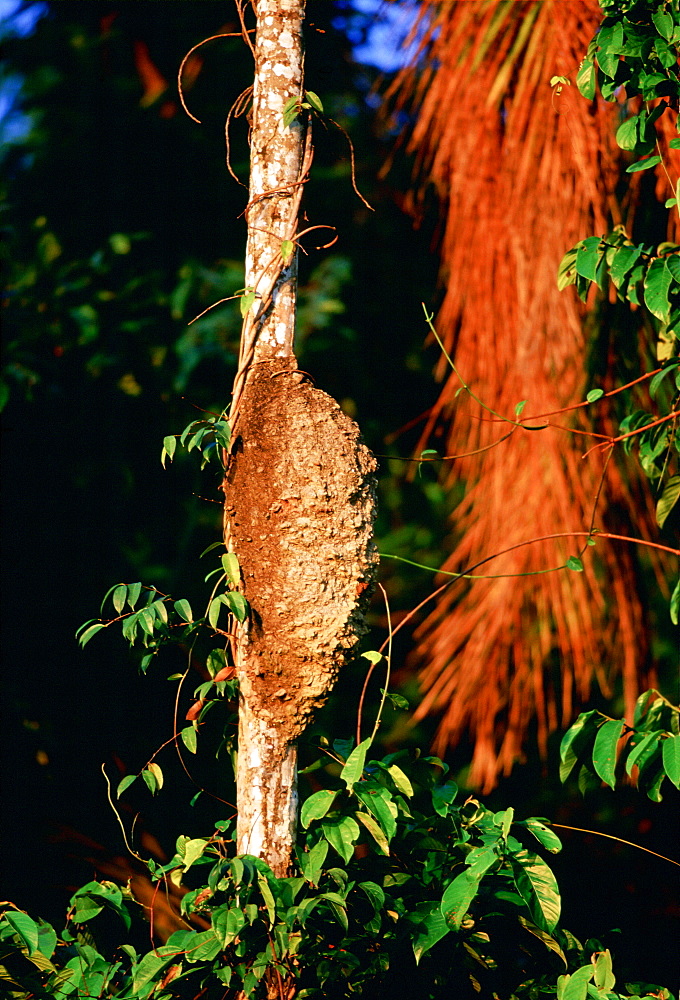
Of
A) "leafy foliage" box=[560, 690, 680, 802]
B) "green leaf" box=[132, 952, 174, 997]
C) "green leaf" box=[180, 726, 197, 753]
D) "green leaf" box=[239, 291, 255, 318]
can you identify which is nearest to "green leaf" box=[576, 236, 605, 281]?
"green leaf" box=[239, 291, 255, 318]

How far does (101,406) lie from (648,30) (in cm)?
149

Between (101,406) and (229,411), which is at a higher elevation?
(101,406)

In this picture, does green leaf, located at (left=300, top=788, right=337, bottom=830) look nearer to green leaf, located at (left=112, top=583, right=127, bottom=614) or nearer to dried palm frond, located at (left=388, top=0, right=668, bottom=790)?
green leaf, located at (left=112, top=583, right=127, bottom=614)

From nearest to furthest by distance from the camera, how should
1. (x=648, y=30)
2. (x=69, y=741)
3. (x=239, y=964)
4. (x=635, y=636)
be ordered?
(x=239, y=964), (x=648, y=30), (x=635, y=636), (x=69, y=741)

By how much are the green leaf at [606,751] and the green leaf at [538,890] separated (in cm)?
13

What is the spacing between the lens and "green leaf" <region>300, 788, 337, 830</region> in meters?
0.98

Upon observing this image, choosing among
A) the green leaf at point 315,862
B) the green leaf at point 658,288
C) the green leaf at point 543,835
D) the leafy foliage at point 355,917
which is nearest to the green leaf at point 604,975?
the leafy foliage at point 355,917

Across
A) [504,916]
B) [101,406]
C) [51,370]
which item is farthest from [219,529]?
[504,916]

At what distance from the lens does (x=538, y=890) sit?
973mm

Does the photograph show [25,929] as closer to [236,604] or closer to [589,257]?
[236,604]

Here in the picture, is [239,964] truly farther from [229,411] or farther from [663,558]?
[663,558]

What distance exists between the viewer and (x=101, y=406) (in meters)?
2.09

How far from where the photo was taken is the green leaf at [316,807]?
3.20 feet

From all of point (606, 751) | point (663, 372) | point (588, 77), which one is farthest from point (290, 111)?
point (606, 751)
